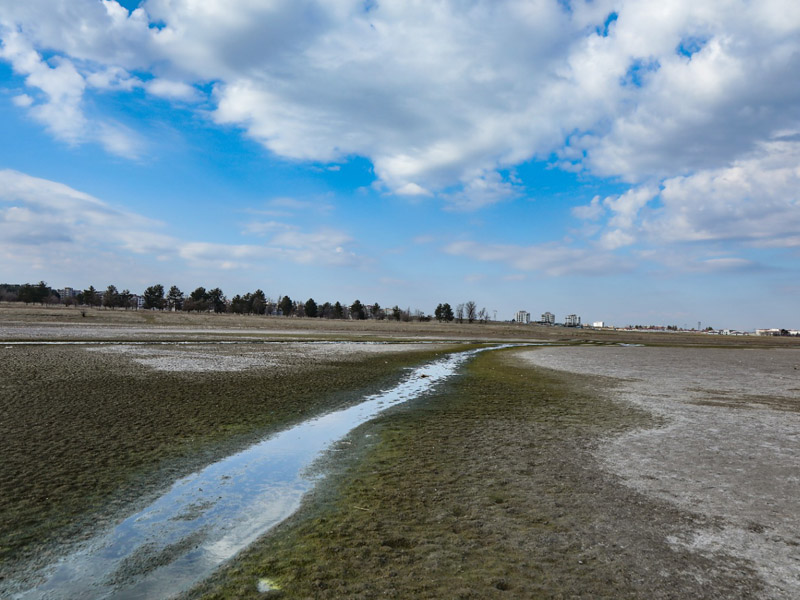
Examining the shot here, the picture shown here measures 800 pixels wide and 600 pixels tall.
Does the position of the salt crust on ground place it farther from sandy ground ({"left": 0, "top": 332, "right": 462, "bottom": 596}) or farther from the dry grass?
the dry grass

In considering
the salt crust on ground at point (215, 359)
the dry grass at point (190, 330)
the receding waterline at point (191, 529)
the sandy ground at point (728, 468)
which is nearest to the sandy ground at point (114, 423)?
the salt crust on ground at point (215, 359)

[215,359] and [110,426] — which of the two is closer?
[110,426]

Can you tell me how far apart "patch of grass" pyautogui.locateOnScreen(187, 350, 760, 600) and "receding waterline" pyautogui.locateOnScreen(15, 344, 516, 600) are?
0.47 metres

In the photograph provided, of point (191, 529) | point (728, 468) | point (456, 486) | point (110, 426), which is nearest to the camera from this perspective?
point (191, 529)

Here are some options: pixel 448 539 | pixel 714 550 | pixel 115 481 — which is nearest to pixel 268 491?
pixel 115 481

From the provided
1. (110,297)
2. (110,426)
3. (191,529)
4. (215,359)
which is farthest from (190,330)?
(110,297)

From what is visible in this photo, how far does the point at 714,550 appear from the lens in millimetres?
6578

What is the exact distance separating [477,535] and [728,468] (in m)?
7.23

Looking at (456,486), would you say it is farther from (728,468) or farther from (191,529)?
(728,468)

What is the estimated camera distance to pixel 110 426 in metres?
13.1

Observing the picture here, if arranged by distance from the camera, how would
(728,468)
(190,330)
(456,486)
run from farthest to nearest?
(190,330) < (728,468) < (456,486)

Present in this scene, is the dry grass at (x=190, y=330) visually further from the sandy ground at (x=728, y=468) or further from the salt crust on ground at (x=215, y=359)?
the sandy ground at (x=728, y=468)

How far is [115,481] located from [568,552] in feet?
27.4

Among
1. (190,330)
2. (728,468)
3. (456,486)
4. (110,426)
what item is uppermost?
(728,468)
